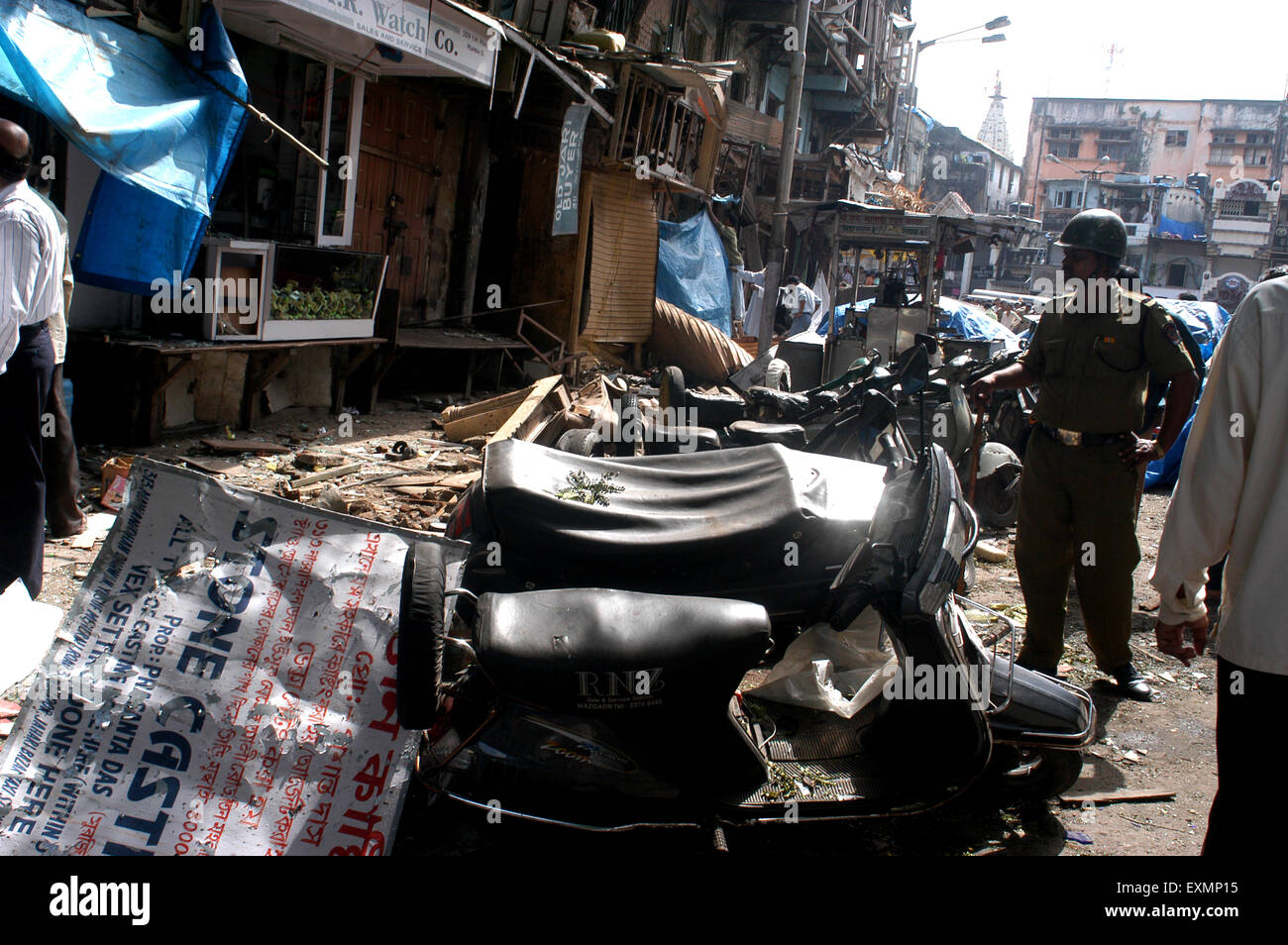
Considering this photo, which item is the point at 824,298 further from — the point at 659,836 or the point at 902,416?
the point at 659,836

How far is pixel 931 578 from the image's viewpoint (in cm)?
294

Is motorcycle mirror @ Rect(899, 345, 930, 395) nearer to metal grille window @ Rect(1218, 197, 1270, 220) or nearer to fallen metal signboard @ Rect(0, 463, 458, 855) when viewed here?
fallen metal signboard @ Rect(0, 463, 458, 855)

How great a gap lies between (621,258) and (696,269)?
2.32 meters

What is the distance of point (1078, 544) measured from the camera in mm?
4699

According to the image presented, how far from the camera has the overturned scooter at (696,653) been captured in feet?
8.69

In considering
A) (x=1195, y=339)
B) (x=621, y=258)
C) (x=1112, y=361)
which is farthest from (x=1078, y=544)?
(x=621, y=258)

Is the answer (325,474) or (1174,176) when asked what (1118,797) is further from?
(1174,176)

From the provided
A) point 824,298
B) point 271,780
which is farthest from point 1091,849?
point 824,298

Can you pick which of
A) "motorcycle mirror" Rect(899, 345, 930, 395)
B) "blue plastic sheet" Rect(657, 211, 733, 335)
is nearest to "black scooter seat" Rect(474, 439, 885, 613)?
"motorcycle mirror" Rect(899, 345, 930, 395)

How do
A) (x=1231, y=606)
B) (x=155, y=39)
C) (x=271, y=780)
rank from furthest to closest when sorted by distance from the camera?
(x=155, y=39) < (x=271, y=780) < (x=1231, y=606)

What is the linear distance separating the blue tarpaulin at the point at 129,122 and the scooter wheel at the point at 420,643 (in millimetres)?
4540

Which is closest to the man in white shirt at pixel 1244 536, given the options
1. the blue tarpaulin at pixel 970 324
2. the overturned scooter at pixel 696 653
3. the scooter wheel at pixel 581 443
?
the overturned scooter at pixel 696 653

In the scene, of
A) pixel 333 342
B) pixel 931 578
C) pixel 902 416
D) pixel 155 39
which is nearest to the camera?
pixel 931 578
